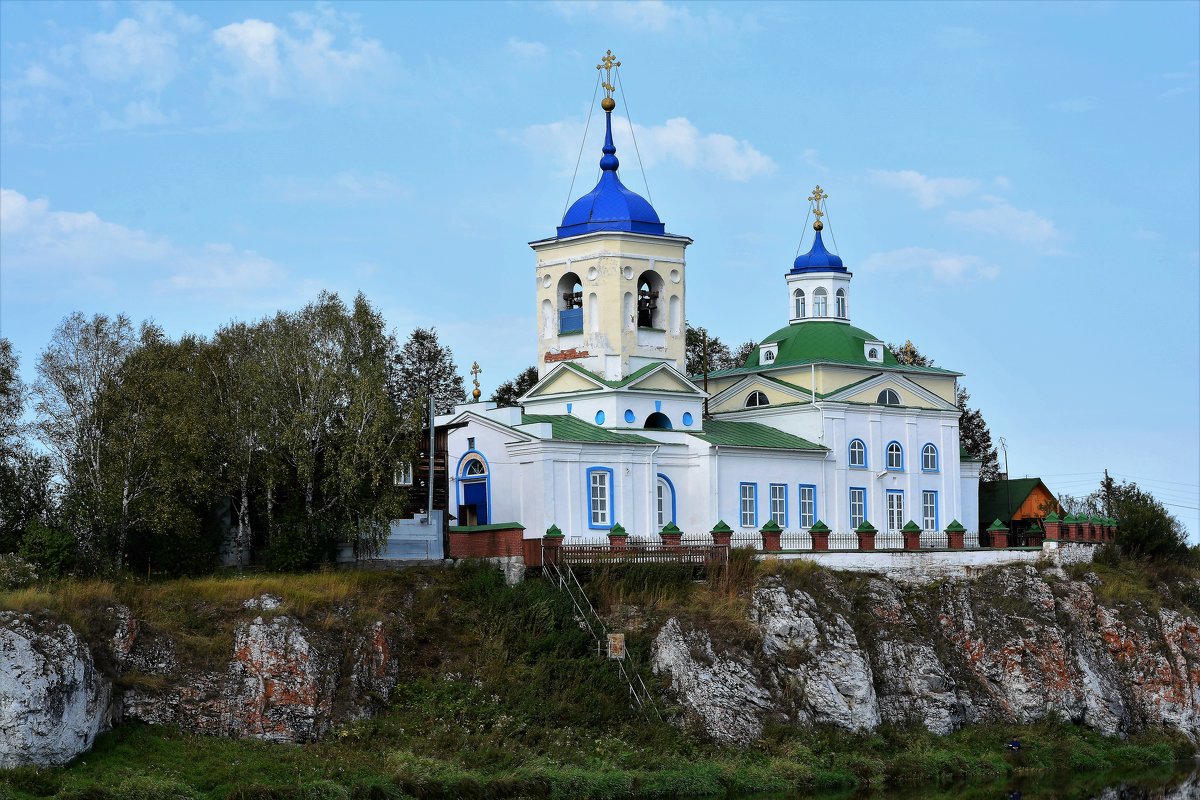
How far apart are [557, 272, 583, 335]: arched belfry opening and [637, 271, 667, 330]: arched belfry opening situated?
5.23 ft

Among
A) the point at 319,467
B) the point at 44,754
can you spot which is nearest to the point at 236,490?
the point at 319,467

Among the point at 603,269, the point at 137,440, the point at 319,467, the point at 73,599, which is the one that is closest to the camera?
the point at 73,599

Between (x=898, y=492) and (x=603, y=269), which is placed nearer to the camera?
(x=603, y=269)

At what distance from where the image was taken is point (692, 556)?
4144cm

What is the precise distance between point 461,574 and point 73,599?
8.84 metres

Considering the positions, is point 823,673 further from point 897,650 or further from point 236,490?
point 236,490

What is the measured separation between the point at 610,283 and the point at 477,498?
6836 millimetres

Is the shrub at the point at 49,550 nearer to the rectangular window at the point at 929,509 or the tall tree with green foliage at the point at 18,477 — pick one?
the tall tree with green foliage at the point at 18,477

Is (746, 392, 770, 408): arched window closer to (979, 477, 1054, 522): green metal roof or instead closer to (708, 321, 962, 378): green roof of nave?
(708, 321, 962, 378): green roof of nave

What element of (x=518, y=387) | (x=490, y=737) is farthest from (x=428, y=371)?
(x=490, y=737)

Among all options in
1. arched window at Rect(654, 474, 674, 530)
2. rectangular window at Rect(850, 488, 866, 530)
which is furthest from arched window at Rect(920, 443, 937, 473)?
arched window at Rect(654, 474, 674, 530)

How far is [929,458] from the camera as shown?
52156 millimetres

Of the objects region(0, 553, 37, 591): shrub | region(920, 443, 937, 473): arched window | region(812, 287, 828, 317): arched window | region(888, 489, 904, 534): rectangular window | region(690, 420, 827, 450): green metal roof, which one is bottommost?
region(0, 553, 37, 591): shrub

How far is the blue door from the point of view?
44625 millimetres
